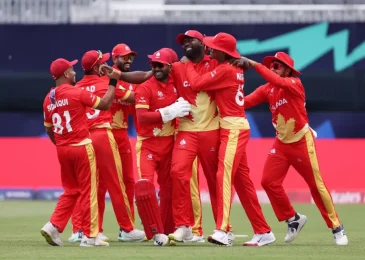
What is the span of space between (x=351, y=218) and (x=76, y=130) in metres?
6.05

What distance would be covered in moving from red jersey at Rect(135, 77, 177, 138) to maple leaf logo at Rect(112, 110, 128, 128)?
101 cm

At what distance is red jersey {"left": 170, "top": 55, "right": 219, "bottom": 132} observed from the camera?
1316 centimetres

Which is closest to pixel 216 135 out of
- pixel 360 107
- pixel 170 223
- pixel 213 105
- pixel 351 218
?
pixel 213 105

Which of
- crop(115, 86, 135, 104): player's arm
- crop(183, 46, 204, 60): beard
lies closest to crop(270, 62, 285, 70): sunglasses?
crop(183, 46, 204, 60): beard

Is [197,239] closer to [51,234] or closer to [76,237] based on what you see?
[76,237]

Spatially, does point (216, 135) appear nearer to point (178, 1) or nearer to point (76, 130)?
point (76, 130)

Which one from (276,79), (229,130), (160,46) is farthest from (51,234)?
(160,46)

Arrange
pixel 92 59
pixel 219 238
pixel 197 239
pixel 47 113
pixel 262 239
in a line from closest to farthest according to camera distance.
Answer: pixel 219 238 < pixel 262 239 < pixel 47 113 < pixel 197 239 < pixel 92 59

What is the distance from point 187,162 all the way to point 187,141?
0.81 feet

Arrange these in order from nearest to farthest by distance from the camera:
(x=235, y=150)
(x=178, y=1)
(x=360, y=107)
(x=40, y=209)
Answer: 1. (x=235, y=150)
2. (x=40, y=209)
3. (x=360, y=107)
4. (x=178, y=1)

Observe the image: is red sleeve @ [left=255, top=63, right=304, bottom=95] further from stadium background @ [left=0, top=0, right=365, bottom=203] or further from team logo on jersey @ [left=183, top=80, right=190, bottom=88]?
stadium background @ [left=0, top=0, right=365, bottom=203]

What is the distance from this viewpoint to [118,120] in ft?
47.4

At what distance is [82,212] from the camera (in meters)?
13.1

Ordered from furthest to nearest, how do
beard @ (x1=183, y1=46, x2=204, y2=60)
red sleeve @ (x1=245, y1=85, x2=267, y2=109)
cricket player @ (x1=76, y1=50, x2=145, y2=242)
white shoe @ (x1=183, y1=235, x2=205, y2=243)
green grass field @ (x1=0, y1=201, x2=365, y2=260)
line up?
cricket player @ (x1=76, y1=50, x2=145, y2=242) → red sleeve @ (x1=245, y1=85, x2=267, y2=109) → white shoe @ (x1=183, y1=235, x2=205, y2=243) → beard @ (x1=183, y1=46, x2=204, y2=60) → green grass field @ (x1=0, y1=201, x2=365, y2=260)
